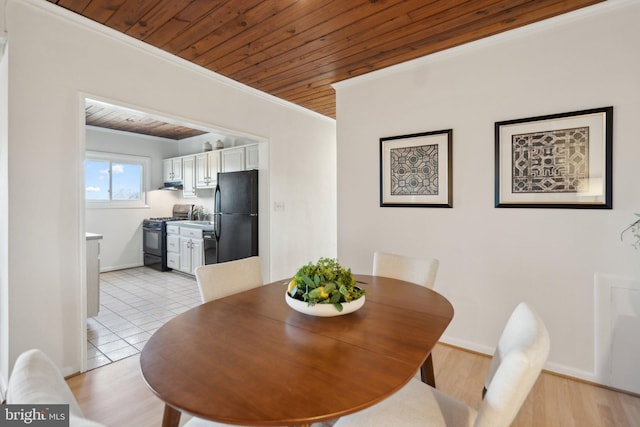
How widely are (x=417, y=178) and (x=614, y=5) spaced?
5.46ft

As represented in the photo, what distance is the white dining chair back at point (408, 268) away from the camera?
6.72ft

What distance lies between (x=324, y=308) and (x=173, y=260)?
4.73m

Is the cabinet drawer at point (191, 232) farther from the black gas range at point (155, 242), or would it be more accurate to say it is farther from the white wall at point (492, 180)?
the white wall at point (492, 180)

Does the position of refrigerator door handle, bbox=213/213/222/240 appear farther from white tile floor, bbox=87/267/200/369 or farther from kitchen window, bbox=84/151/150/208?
kitchen window, bbox=84/151/150/208

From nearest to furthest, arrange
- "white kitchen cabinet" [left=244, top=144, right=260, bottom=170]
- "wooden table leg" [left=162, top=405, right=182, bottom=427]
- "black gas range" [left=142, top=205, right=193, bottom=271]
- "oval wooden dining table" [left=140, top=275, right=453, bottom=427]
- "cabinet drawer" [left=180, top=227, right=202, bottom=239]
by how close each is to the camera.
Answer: "oval wooden dining table" [left=140, top=275, right=453, bottom=427] → "wooden table leg" [left=162, top=405, right=182, bottom=427] → "white kitchen cabinet" [left=244, top=144, right=260, bottom=170] → "cabinet drawer" [left=180, top=227, right=202, bottom=239] → "black gas range" [left=142, top=205, right=193, bottom=271]

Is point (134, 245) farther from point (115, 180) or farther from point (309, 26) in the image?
point (309, 26)

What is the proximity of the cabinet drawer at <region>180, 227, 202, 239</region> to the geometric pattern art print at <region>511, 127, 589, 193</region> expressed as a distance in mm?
4179

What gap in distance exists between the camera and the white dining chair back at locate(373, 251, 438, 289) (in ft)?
6.72

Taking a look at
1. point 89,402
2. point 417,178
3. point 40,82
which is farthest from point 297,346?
point 40,82

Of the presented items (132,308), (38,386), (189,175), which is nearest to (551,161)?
(38,386)

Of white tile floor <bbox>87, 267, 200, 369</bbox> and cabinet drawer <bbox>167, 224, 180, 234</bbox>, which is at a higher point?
cabinet drawer <bbox>167, 224, 180, 234</bbox>

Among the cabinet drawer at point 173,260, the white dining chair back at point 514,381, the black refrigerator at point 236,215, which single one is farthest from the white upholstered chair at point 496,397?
the cabinet drawer at point 173,260

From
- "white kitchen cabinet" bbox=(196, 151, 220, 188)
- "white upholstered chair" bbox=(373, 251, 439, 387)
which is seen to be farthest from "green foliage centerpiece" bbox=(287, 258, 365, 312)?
"white kitchen cabinet" bbox=(196, 151, 220, 188)

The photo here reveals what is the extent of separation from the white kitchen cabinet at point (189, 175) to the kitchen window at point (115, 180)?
85 centimetres
